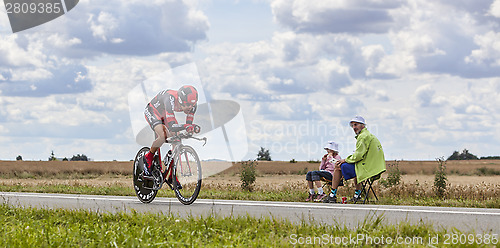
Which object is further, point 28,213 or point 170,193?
point 170,193

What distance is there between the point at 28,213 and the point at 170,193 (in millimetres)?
5323

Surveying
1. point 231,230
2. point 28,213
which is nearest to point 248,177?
point 28,213

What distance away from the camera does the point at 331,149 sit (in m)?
12.7

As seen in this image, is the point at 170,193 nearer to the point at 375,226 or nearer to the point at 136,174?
the point at 136,174

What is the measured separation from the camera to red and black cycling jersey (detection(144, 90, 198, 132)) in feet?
32.2

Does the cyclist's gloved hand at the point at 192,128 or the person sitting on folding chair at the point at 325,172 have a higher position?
the cyclist's gloved hand at the point at 192,128

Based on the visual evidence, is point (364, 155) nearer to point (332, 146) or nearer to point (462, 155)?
point (332, 146)

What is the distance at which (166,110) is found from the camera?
984cm

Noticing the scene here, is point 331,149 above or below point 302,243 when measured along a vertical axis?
above

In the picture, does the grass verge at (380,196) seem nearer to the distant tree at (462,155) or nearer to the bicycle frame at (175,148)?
the bicycle frame at (175,148)

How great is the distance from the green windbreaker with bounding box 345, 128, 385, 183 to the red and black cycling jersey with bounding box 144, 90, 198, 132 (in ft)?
11.7

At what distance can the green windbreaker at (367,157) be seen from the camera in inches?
457

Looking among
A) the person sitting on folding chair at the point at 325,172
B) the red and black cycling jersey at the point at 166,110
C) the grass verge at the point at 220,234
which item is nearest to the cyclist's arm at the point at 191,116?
the red and black cycling jersey at the point at 166,110

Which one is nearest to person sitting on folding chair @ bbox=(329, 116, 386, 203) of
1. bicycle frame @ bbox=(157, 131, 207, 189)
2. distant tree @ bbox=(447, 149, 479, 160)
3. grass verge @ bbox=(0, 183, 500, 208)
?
grass verge @ bbox=(0, 183, 500, 208)
